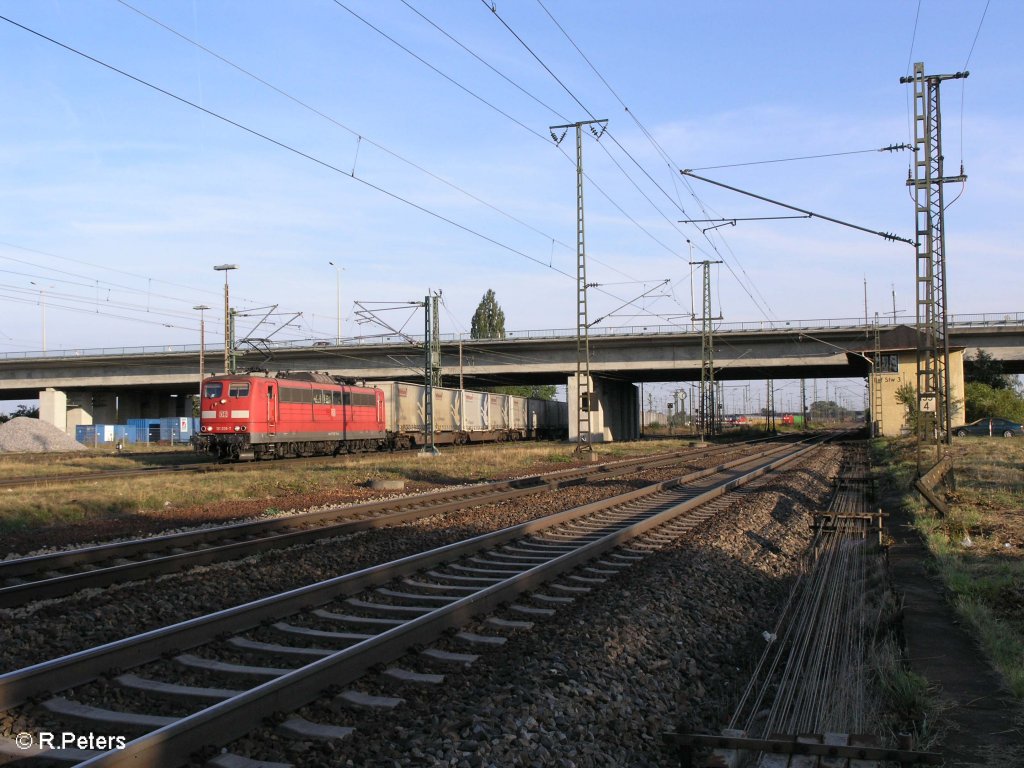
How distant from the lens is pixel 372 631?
6.85m

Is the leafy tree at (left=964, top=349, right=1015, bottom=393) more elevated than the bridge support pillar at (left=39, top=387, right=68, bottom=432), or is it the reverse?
the leafy tree at (left=964, top=349, right=1015, bottom=393)

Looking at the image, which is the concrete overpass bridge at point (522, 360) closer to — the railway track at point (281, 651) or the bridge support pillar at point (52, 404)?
the bridge support pillar at point (52, 404)

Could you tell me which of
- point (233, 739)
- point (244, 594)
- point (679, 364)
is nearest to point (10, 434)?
point (679, 364)

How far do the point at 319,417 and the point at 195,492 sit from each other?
1471 centimetres

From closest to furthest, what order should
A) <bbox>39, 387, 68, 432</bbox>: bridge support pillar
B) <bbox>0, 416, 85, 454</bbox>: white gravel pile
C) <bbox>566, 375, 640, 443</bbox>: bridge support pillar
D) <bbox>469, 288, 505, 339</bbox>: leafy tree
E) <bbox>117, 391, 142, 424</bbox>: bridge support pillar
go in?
<bbox>0, 416, 85, 454</bbox>: white gravel pile → <bbox>566, 375, 640, 443</bbox>: bridge support pillar → <bbox>39, 387, 68, 432</bbox>: bridge support pillar → <bbox>117, 391, 142, 424</bbox>: bridge support pillar → <bbox>469, 288, 505, 339</bbox>: leafy tree

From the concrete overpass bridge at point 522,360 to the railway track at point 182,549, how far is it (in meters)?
39.9

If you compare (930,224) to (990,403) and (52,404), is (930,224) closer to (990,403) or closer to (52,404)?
(990,403)

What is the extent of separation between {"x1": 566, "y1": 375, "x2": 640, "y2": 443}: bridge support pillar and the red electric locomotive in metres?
25.7

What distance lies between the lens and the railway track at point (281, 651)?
178 inches

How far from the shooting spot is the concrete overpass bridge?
5956 cm

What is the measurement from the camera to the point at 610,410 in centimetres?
7169

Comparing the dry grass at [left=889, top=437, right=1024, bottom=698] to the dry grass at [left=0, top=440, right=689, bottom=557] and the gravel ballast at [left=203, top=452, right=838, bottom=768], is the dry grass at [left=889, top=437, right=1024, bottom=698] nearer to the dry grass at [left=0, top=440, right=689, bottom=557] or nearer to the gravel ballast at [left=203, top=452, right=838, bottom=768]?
the gravel ballast at [left=203, top=452, right=838, bottom=768]

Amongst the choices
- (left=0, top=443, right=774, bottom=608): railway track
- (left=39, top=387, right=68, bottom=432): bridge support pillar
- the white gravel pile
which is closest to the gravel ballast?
(left=0, top=443, right=774, bottom=608): railway track

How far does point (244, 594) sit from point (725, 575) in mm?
5328
